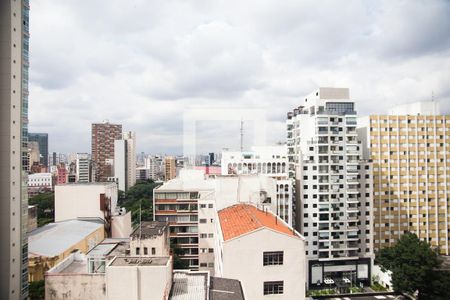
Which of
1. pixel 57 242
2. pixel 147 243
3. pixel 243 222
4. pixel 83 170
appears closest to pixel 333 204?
pixel 243 222

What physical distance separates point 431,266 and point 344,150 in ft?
17.9

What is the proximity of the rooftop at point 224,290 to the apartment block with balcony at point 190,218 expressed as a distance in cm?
633

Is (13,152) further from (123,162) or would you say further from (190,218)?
(123,162)

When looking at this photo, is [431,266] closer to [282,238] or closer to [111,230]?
[282,238]

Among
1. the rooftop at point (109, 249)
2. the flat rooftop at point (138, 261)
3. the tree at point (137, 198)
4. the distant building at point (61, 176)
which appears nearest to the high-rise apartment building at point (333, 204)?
the rooftop at point (109, 249)

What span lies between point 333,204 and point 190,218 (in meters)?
6.32

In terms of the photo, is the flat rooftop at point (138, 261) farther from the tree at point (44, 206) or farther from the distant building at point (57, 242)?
the tree at point (44, 206)

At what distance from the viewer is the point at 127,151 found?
36844 mm

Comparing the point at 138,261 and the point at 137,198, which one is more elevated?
the point at 138,261

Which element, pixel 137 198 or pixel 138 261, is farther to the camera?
pixel 137 198

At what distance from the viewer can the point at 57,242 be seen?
11172mm

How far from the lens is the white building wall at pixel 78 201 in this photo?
1461 centimetres

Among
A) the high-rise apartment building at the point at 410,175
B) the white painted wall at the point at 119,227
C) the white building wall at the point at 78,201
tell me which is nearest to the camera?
the white building wall at the point at 78,201

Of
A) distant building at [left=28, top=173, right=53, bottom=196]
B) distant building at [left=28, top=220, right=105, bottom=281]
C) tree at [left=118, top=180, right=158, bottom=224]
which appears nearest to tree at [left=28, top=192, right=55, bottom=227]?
tree at [left=118, top=180, right=158, bottom=224]
